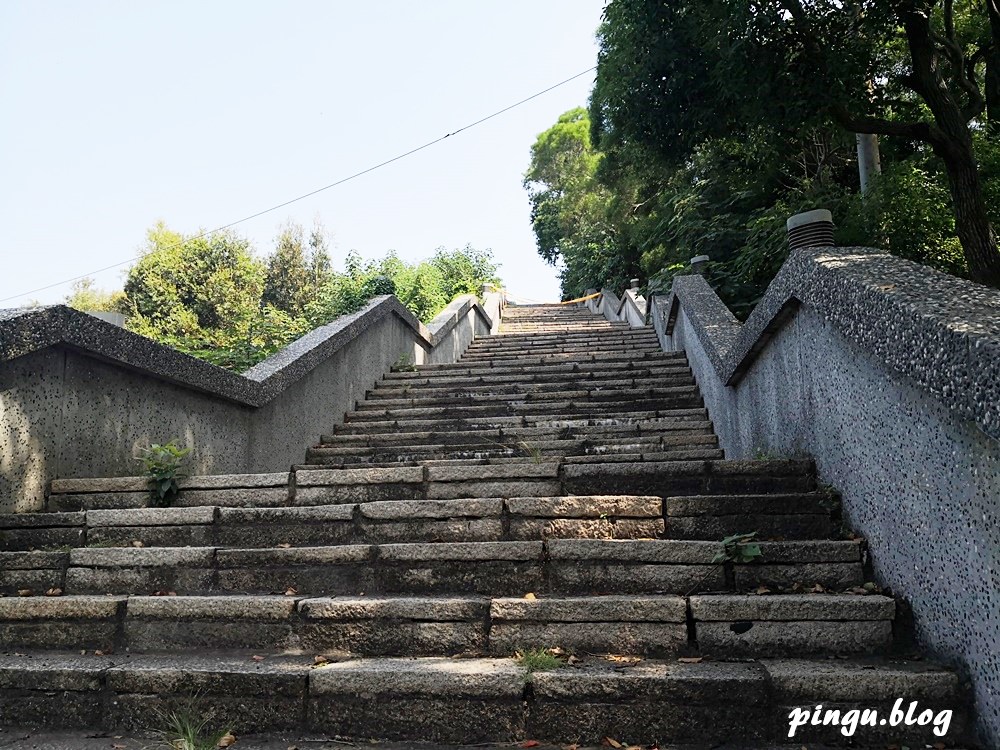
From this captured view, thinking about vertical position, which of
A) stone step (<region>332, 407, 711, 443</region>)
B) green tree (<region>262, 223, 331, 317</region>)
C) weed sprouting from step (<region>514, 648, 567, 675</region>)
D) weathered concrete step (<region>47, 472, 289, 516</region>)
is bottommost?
weed sprouting from step (<region>514, 648, 567, 675</region>)

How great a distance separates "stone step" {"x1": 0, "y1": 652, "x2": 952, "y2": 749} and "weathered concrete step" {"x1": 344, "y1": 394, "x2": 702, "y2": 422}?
3842mm

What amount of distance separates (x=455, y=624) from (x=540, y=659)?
37 cm

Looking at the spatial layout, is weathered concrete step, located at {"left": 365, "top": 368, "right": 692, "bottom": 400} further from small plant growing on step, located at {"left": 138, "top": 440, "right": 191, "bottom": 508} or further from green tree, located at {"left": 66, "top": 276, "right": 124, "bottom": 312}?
green tree, located at {"left": 66, "top": 276, "right": 124, "bottom": 312}

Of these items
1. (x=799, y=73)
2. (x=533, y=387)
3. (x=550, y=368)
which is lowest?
(x=533, y=387)

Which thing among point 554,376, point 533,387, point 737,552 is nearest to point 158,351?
point 737,552

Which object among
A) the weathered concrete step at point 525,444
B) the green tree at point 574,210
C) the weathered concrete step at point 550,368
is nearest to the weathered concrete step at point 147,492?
the weathered concrete step at point 525,444

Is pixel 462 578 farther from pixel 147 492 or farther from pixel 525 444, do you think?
pixel 525 444

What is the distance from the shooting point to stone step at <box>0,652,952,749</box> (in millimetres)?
2246

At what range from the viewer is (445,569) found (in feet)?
9.78

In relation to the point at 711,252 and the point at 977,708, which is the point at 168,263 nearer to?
the point at 711,252

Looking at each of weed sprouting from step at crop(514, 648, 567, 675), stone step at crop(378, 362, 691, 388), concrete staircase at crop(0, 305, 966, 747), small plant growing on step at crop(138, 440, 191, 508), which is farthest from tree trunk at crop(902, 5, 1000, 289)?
small plant growing on step at crop(138, 440, 191, 508)

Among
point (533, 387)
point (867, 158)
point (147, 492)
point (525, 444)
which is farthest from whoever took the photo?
point (867, 158)

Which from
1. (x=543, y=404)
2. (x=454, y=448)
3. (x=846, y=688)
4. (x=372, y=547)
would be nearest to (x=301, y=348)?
(x=454, y=448)

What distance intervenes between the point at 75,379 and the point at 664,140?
18.7 ft
